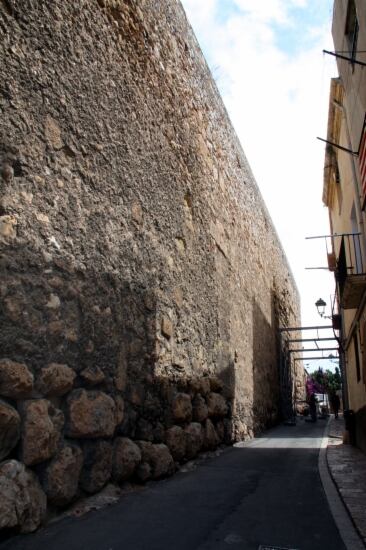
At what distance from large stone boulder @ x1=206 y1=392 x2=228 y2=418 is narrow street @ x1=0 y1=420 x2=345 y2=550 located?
1.27 metres

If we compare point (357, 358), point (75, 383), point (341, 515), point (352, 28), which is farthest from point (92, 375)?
point (357, 358)

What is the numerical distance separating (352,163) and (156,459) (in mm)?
5888

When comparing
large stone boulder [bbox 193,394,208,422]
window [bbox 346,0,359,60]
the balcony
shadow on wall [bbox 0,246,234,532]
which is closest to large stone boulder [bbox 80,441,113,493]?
shadow on wall [bbox 0,246,234,532]

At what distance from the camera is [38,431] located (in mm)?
3195

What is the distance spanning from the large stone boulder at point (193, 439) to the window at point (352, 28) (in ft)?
17.4

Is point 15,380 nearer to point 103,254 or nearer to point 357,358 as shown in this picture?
point 103,254

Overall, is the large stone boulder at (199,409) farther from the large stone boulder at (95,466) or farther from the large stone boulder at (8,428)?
the large stone boulder at (8,428)

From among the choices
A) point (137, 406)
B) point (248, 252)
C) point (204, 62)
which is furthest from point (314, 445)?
point (204, 62)

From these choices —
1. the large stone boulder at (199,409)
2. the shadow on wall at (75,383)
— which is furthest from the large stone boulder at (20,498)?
the large stone boulder at (199,409)

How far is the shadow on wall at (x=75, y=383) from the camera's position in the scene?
124 inches

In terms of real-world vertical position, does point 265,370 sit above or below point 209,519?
above

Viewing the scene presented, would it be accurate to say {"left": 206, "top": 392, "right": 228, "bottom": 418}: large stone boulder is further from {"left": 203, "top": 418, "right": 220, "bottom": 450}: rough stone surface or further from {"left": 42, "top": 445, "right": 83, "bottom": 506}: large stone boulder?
{"left": 42, "top": 445, "right": 83, "bottom": 506}: large stone boulder

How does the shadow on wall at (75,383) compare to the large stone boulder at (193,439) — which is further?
the large stone boulder at (193,439)

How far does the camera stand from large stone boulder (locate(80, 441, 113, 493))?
144 inches
